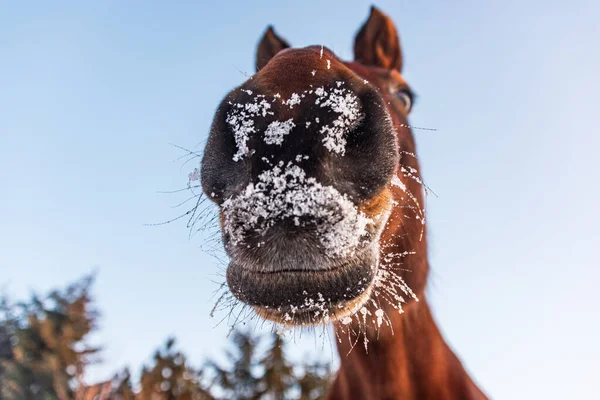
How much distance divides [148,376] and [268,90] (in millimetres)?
22339

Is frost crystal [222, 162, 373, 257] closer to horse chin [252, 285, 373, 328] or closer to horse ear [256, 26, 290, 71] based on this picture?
horse chin [252, 285, 373, 328]

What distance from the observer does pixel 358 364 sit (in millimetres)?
2850

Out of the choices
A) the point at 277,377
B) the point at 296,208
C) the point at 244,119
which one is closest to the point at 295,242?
the point at 296,208

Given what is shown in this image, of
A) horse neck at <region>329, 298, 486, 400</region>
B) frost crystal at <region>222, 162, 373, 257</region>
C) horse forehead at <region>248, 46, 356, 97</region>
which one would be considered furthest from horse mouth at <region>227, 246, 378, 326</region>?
horse neck at <region>329, 298, 486, 400</region>

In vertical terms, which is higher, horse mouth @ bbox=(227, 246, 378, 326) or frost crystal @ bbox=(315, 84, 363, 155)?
frost crystal @ bbox=(315, 84, 363, 155)

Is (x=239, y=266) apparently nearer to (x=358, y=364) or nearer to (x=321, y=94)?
(x=321, y=94)

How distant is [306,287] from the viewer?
1.25 m

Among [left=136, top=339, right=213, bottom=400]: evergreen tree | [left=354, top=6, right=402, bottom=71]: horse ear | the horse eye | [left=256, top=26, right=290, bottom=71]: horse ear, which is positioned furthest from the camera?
[left=136, top=339, right=213, bottom=400]: evergreen tree

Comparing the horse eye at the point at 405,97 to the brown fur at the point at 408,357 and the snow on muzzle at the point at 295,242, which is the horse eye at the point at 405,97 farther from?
the snow on muzzle at the point at 295,242

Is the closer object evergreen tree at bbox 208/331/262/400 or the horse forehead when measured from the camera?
the horse forehead

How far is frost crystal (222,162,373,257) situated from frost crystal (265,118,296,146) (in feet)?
0.25

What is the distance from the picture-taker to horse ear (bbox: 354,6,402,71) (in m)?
3.34

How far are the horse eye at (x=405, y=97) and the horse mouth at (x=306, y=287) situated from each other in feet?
6.49

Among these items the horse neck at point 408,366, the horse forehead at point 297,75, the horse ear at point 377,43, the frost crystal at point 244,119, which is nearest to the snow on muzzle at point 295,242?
the frost crystal at point 244,119
